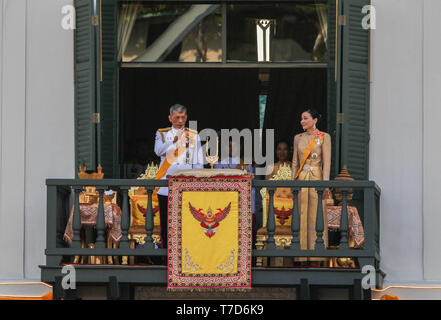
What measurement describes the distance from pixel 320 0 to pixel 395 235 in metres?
2.89

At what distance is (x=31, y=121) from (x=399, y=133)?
404 cm

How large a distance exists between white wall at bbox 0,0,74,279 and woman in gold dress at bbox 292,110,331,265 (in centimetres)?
254

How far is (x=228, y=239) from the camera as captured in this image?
576 inches

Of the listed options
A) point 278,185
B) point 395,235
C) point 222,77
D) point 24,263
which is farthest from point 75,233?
point 222,77

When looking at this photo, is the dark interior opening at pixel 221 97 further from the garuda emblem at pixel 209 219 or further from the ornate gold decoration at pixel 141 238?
the garuda emblem at pixel 209 219

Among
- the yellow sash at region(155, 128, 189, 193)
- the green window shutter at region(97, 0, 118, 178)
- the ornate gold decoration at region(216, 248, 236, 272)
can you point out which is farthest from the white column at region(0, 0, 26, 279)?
the ornate gold decoration at region(216, 248, 236, 272)

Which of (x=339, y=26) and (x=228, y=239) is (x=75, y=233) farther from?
(x=339, y=26)

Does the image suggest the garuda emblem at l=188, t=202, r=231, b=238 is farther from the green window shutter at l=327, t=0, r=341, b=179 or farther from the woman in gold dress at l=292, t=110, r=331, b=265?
the green window shutter at l=327, t=0, r=341, b=179

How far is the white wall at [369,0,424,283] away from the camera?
51.1 feet

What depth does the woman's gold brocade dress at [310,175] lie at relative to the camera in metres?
15.0

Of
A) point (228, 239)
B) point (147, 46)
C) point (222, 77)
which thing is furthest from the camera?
point (222, 77)

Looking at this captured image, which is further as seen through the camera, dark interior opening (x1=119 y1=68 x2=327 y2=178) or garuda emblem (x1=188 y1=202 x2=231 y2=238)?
dark interior opening (x1=119 y1=68 x2=327 y2=178)

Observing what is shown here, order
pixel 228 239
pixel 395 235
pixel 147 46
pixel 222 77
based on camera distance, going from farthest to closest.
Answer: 1. pixel 222 77
2. pixel 147 46
3. pixel 395 235
4. pixel 228 239

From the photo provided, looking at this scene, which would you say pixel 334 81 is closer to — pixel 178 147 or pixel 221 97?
pixel 178 147
